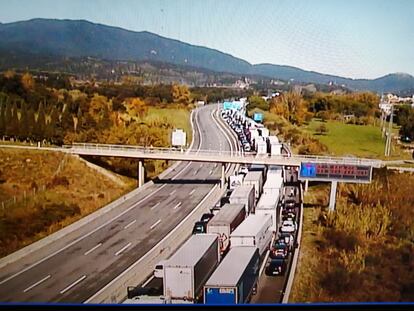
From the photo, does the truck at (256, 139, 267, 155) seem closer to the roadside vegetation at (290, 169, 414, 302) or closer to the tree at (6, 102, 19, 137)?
the roadside vegetation at (290, 169, 414, 302)

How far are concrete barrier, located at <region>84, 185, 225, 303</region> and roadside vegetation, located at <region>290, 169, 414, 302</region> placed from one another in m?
0.47

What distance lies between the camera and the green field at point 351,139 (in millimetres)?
2531

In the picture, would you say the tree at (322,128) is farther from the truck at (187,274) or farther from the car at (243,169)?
the truck at (187,274)

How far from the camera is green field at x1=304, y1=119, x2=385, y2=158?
8.30 ft

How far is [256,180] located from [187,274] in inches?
24.3

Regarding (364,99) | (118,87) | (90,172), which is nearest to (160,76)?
(118,87)

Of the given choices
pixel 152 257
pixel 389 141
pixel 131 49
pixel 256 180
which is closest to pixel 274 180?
pixel 256 180

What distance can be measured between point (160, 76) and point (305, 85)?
68 centimetres

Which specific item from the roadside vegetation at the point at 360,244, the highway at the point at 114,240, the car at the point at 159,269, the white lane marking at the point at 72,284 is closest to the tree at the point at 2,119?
the highway at the point at 114,240

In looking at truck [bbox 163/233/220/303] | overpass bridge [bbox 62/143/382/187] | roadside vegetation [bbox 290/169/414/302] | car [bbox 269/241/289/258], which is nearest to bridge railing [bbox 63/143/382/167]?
overpass bridge [bbox 62/143/382/187]

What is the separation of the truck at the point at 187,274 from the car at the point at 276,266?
0.26 m

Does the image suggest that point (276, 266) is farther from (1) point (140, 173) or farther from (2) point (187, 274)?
(1) point (140, 173)

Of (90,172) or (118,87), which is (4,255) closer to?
(90,172)

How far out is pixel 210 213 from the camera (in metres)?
2.55
